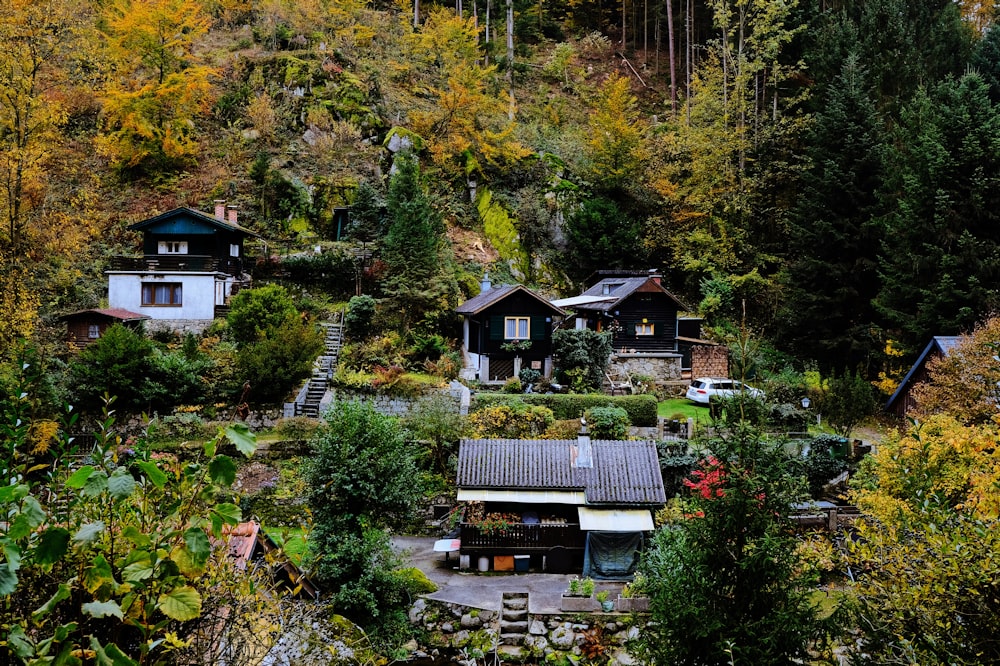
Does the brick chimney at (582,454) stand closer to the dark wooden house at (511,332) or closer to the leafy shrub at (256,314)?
the dark wooden house at (511,332)

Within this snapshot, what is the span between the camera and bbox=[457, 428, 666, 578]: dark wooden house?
19781 millimetres

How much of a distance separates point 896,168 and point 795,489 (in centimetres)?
3073

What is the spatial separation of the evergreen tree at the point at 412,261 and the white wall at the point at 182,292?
27.8ft

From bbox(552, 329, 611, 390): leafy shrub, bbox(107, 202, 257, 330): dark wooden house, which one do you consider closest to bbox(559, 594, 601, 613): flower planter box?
bbox(552, 329, 611, 390): leafy shrub

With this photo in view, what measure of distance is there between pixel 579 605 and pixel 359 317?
18770mm

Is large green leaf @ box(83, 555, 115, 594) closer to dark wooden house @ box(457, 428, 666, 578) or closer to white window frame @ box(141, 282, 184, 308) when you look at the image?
dark wooden house @ box(457, 428, 666, 578)

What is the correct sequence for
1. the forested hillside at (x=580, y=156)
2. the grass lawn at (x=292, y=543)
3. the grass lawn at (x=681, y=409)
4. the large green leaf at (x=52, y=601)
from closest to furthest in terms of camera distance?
1. the large green leaf at (x=52, y=601)
2. the grass lawn at (x=292, y=543)
3. the grass lawn at (x=681, y=409)
4. the forested hillside at (x=580, y=156)

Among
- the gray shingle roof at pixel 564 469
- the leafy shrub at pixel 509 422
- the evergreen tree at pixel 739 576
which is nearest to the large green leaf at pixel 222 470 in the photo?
the evergreen tree at pixel 739 576

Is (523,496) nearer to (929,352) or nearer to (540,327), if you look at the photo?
(540,327)

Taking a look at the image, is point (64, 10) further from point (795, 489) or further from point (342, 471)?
point (795, 489)

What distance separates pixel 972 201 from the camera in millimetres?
28328

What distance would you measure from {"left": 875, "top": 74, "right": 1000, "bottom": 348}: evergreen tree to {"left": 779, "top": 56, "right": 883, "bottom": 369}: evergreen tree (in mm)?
2711

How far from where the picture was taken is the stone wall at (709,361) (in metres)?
35.5

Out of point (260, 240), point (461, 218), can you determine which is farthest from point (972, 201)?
point (260, 240)
